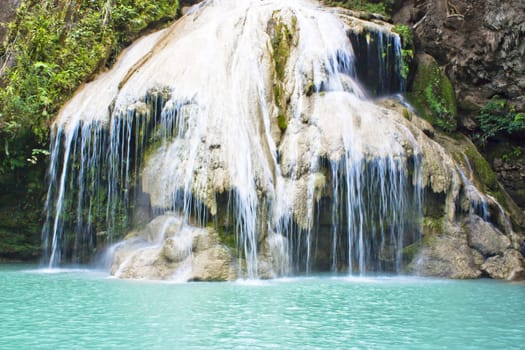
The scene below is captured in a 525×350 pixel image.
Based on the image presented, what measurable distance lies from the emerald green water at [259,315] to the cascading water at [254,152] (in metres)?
1.78

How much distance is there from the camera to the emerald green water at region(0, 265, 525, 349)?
451 cm

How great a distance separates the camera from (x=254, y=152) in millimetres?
9992

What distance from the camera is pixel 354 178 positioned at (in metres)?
10.1

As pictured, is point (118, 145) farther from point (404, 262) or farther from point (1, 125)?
point (404, 262)

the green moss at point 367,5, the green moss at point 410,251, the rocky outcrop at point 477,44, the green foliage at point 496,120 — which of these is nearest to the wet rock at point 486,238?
the green moss at point 410,251

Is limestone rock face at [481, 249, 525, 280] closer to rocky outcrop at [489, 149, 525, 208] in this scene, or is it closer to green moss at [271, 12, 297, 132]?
rocky outcrop at [489, 149, 525, 208]

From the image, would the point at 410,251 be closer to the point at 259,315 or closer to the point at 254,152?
the point at 254,152

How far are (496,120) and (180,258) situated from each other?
1007cm

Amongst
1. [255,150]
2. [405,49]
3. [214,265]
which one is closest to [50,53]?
[255,150]

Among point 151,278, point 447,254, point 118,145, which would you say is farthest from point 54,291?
point 447,254

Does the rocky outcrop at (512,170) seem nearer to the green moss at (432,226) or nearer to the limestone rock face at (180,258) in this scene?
the green moss at (432,226)

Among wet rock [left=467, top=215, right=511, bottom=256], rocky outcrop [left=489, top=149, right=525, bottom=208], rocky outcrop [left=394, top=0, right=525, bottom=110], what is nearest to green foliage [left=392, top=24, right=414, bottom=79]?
rocky outcrop [left=394, top=0, right=525, bottom=110]

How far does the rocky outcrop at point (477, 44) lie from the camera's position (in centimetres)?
1438

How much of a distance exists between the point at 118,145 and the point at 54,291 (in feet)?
14.3
